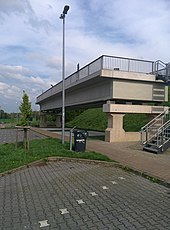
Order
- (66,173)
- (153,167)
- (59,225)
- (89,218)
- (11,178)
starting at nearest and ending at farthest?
(59,225), (89,218), (11,178), (66,173), (153,167)

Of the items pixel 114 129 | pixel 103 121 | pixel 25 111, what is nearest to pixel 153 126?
pixel 114 129

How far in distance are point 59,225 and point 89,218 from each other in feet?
1.84

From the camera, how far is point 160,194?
5520 millimetres

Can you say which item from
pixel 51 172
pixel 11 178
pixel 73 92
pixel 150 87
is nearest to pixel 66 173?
pixel 51 172

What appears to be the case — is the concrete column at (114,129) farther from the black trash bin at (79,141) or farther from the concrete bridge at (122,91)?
the black trash bin at (79,141)

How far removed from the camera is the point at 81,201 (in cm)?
498

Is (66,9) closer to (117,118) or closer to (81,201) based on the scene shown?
(117,118)

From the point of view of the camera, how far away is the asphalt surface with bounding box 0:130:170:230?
399cm

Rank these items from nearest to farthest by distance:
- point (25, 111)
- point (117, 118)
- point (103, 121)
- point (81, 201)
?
point (81, 201), point (117, 118), point (25, 111), point (103, 121)

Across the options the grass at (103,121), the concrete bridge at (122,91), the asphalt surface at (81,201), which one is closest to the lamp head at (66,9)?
the concrete bridge at (122,91)

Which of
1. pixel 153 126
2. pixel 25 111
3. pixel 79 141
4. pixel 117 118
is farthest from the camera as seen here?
pixel 25 111

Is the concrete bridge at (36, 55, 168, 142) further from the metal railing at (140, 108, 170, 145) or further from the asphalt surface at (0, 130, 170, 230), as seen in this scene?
the asphalt surface at (0, 130, 170, 230)

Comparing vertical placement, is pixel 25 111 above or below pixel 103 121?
above

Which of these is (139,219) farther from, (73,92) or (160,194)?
(73,92)
